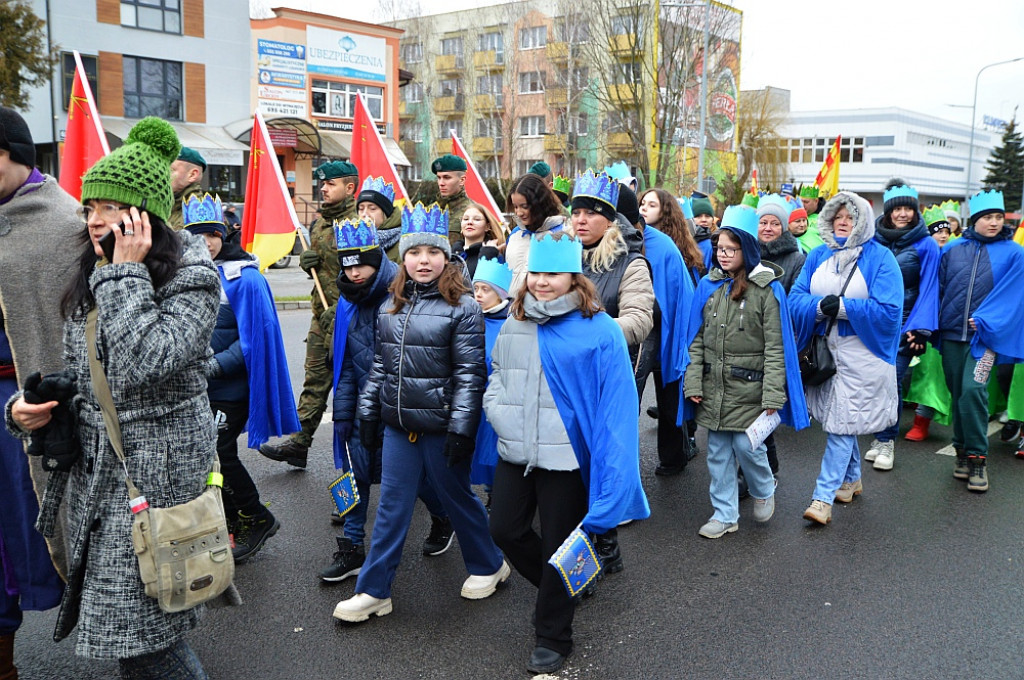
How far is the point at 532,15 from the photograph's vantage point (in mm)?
48469

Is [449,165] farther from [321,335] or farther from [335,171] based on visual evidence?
[321,335]

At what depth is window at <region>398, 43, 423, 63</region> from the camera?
174ft

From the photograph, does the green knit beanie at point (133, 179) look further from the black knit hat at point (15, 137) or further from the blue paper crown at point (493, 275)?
the blue paper crown at point (493, 275)

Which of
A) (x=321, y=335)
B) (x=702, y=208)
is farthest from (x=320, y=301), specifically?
(x=702, y=208)

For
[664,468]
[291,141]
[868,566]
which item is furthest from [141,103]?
[868,566]

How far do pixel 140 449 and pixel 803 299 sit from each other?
453 centimetres

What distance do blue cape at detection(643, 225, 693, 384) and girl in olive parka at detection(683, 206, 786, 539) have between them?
34 centimetres

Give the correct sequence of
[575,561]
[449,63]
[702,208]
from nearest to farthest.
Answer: [575,561] < [702,208] < [449,63]

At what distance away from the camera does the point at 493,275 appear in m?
4.57

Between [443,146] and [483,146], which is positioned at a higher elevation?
[483,146]

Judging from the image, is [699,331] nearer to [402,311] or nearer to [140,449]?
[402,311]

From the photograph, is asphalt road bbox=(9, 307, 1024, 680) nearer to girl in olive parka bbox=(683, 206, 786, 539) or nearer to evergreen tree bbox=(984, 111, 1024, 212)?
girl in olive parka bbox=(683, 206, 786, 539)

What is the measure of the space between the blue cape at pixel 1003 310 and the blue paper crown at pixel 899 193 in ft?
2.43

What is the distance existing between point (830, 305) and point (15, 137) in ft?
15.4
